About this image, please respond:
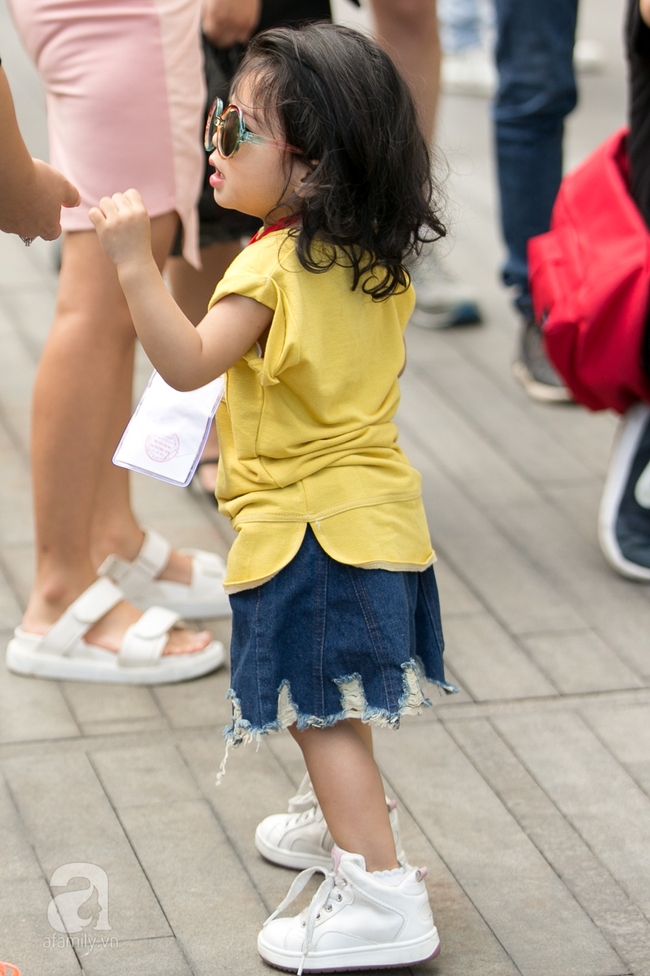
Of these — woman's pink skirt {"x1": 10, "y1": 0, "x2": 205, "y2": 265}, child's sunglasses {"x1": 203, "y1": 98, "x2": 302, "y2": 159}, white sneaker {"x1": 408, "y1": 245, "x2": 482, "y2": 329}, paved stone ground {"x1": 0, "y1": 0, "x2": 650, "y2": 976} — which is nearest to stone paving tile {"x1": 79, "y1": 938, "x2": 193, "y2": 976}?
paved stone ground {"x1": 0, "y1": 0, "x2": 650, "y2": 976}

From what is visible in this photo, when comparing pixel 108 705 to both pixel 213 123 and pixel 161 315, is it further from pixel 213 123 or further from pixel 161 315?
pixel 213 123

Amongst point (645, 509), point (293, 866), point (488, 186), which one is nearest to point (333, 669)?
point (293, 866)

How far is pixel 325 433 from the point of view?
180cm

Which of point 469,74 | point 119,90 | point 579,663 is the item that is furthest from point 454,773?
point 469,74

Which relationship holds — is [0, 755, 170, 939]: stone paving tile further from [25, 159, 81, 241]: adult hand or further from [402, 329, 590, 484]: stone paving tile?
[402, 329, 590, 484]: stone paving tile

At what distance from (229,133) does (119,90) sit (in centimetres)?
68

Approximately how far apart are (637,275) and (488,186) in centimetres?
261

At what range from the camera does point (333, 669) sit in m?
1.80

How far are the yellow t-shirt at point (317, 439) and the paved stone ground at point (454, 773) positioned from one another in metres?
0.50

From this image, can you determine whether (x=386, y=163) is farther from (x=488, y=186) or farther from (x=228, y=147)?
(x=488, y=186)

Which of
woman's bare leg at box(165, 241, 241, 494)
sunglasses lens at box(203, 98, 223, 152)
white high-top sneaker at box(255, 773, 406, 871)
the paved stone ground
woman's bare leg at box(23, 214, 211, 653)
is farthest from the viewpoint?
woman's bare leg at box(165, 241, 241, 494)

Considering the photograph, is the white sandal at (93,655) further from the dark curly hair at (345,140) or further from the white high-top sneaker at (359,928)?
the dark curly hair at (345,140)

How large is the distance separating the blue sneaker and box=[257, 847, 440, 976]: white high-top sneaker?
129cm

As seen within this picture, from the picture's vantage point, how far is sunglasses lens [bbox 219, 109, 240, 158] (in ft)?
5.62
